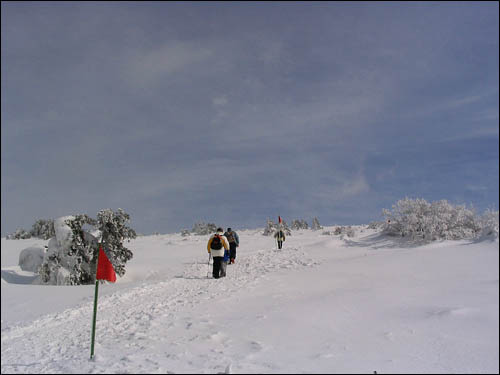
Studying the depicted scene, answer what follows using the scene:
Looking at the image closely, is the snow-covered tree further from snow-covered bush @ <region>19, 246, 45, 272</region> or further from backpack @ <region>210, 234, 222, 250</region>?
backpack @ <region>210, 234, 222, 250</region>

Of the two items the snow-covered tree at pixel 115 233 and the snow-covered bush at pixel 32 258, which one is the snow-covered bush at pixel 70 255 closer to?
the snow-covered tree at pixel 115 233

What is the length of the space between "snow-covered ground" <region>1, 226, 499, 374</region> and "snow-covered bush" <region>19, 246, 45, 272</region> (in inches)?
275

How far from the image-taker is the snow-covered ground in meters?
4.74

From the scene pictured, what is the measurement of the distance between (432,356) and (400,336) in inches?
26.4

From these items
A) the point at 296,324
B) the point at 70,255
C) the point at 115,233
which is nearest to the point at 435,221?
the point at 296,324

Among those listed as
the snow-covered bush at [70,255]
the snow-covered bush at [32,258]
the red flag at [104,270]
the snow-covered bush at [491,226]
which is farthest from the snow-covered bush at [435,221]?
the snow-covered bush at [32,258]

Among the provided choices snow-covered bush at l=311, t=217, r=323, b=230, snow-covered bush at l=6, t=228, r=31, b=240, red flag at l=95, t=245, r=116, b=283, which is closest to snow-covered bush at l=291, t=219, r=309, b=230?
snow-covered bush at l=311, t=217, r=323, b=230

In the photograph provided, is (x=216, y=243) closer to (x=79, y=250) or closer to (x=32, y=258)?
(x=79, y=250)

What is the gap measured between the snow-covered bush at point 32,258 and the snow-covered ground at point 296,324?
6.99 m

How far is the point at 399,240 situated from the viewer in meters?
16.1

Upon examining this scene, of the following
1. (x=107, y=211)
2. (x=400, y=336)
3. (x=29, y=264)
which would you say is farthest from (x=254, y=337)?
(x=29, y=264)

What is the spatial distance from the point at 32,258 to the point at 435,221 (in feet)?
60.4

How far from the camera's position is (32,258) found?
1877 cm

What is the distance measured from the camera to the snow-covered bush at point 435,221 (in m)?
13.9
